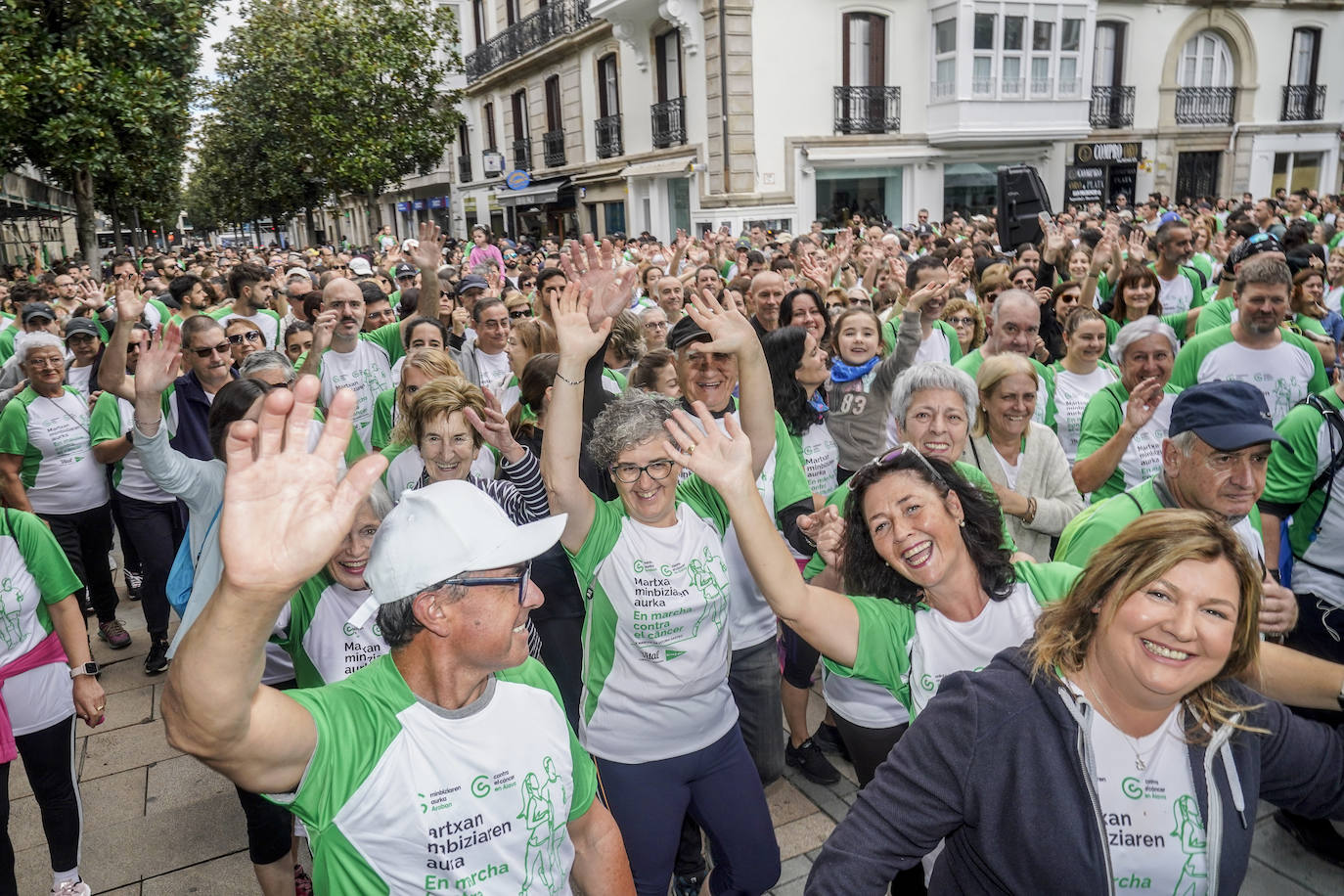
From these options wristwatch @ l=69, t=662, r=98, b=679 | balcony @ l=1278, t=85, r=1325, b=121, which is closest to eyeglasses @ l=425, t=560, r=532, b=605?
wristwatch @ l=69, t=662, r=98, b=679

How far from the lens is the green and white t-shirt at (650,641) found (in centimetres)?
298

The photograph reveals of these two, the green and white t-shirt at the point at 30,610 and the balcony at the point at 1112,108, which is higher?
the balcony at the point at 1112,108

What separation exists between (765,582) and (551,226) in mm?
30415

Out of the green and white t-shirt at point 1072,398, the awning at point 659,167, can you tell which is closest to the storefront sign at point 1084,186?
the awning at point 659,167

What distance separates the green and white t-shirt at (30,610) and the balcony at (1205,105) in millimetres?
29867

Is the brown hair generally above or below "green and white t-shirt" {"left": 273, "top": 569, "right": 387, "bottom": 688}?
above

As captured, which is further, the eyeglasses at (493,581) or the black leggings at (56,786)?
the black leggings at (56,786)

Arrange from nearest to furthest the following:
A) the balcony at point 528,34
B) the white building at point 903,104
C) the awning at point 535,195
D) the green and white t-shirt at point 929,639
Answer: the green and white t-shirt at point 929,639
the white building at point 903,104
the balcony at point 528,34
the awning at point 535,195

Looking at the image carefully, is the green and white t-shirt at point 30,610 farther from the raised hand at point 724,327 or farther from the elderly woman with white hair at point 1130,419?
the elderly woman with white hair at point 1130,419

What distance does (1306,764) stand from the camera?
1958 mm

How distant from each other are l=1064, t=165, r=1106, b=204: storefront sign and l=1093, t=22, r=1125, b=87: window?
2.93m

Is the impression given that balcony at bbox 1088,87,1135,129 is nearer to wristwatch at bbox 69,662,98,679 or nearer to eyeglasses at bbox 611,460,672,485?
eyeglasses at bbox 611,460,672,485

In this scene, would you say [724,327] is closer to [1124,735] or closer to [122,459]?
[1124,735]

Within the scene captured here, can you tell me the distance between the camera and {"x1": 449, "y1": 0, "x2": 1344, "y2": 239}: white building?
2189 cm
